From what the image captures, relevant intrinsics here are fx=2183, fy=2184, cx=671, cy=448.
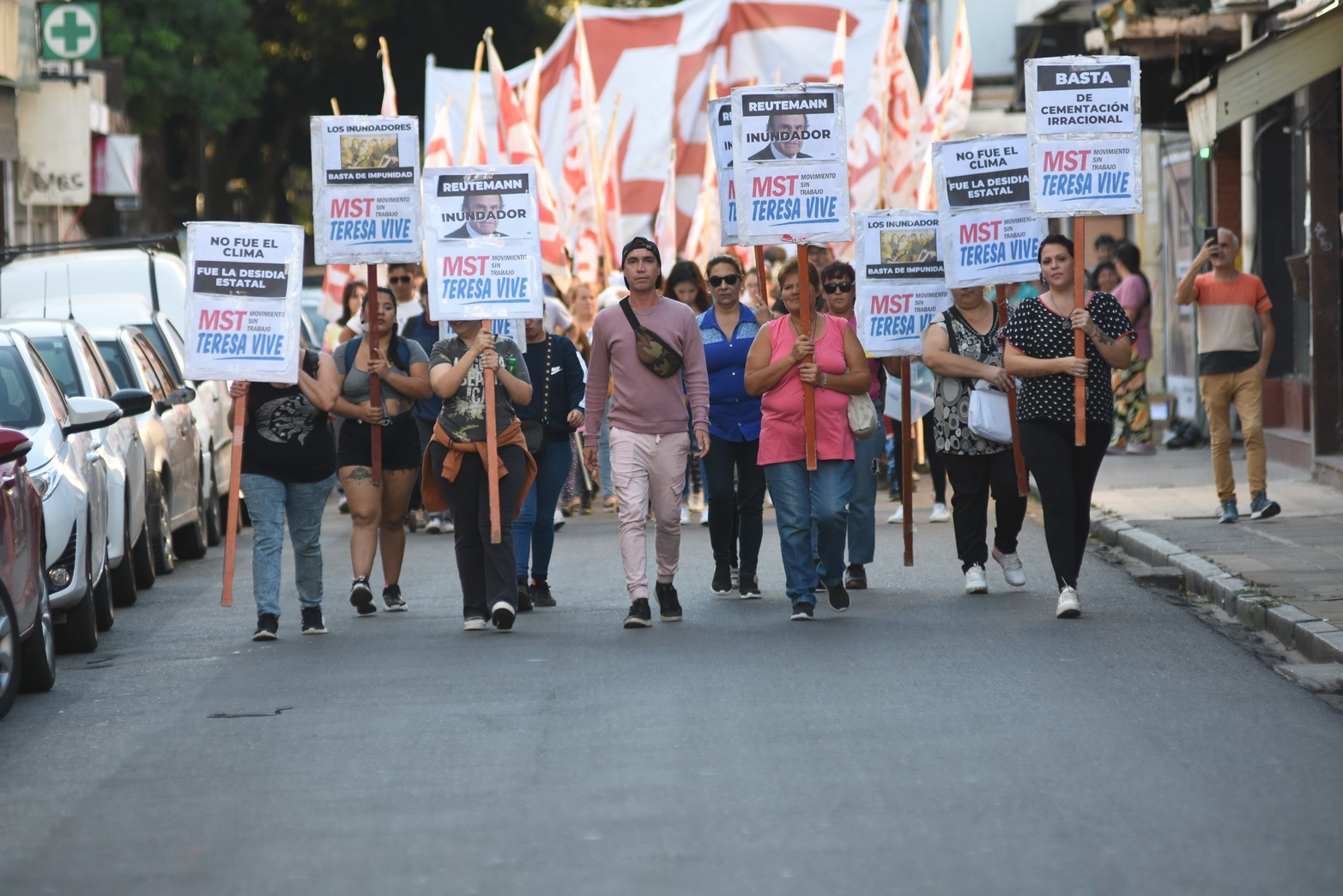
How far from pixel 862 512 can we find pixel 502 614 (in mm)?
2514

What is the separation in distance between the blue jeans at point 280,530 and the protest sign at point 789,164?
2693 mm

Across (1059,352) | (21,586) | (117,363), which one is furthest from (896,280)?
(21,586)

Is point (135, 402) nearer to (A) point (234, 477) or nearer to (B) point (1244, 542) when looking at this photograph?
(A) point (234, 477)

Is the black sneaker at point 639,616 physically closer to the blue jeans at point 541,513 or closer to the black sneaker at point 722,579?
the blue jeans at point 541,513

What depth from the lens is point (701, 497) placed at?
17359mm

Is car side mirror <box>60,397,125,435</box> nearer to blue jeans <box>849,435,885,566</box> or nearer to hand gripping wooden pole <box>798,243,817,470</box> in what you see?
hand gripping wooden pole <box>798,243,817,470</box>

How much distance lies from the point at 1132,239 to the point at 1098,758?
2257 cm

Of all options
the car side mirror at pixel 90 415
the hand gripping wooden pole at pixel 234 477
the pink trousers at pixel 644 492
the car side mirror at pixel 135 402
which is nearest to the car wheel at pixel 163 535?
the car side mirror at pixel 135 402

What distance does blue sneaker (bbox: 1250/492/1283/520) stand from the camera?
579 inches

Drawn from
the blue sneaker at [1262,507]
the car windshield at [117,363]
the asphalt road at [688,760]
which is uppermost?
the car windshield at [117,363]

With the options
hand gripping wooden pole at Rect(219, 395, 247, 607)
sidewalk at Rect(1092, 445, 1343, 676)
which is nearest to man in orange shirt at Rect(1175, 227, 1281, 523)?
sidewalk at Rect(1092, 445, 1343, 676)

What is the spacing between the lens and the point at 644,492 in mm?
10969

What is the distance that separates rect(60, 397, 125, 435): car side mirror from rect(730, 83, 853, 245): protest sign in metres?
3.40

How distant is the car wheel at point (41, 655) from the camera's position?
30.2 feet
